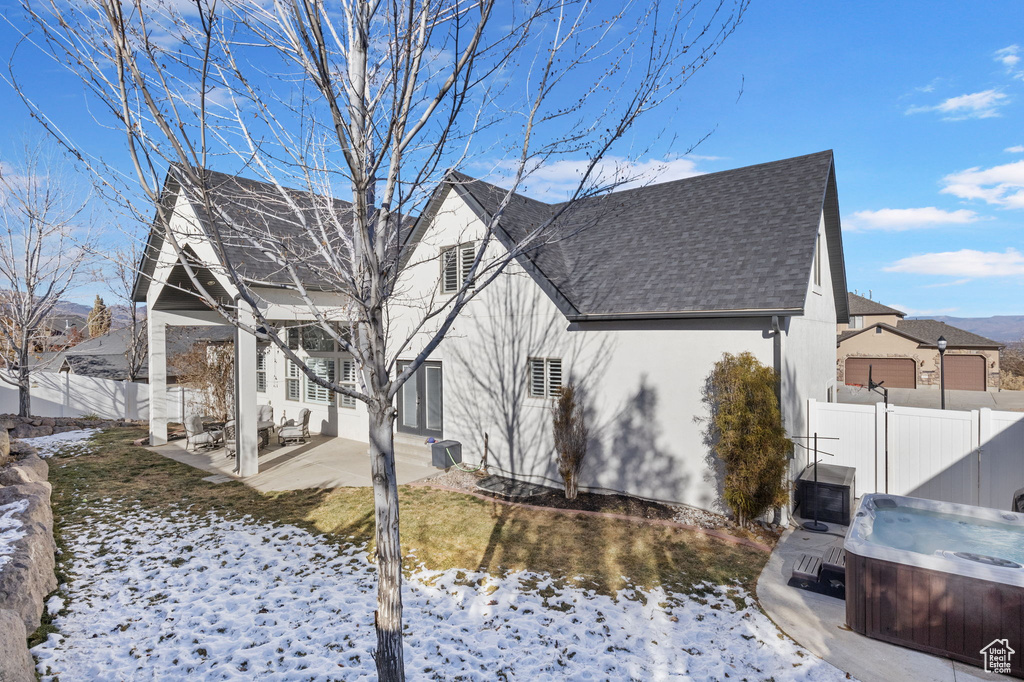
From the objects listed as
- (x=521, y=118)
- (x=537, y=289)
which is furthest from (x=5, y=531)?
(x=537, y=289)

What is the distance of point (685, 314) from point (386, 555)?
642 centimetres

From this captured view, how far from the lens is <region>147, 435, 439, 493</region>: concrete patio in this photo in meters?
10.1

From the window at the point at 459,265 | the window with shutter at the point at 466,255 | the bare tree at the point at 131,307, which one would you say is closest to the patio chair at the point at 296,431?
the window at the point at 459,265

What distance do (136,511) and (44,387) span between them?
14.5 m

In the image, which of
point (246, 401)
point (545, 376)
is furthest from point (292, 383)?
point (545, 376)

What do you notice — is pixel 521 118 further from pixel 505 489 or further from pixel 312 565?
pixel 505 489

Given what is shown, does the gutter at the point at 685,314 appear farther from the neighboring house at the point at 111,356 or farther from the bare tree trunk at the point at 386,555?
the neighboring house at the point at 111,356

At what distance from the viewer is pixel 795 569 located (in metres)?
5.96

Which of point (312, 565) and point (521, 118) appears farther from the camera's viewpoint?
point (312, 565)

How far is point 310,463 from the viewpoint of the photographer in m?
11.5

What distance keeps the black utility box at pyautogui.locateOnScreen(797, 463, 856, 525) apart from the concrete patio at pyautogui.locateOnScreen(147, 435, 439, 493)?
6.90 m

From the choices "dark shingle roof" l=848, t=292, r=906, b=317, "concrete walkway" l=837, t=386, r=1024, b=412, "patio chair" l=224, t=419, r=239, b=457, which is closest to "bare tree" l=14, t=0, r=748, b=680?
"patio chair" l=224, t=419, r=239, b=457

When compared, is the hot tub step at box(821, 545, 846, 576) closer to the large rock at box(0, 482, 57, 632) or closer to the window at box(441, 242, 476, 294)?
the large rock at box(0, 482, 57, 632)

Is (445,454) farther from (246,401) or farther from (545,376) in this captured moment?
(246,401)
